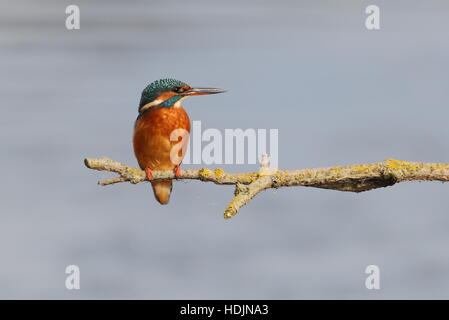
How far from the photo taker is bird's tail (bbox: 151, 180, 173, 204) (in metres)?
7.06

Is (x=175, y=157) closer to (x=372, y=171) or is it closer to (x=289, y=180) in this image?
(x=289, y=180)

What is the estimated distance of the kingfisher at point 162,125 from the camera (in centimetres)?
634

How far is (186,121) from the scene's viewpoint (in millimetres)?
6559

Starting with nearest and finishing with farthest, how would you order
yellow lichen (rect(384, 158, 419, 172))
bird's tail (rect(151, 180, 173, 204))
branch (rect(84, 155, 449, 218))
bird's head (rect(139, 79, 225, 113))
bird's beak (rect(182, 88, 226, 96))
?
branch (rect(84, 155, 449, 218)) → yellow lichen (rect(384, 158, 419, 172)) → bird's beak (rect(182, 88, 226, 96)) → bird's head (rect(139, 79, 225, 113)) → bird's tail (rect(151, 180, 173, 204))

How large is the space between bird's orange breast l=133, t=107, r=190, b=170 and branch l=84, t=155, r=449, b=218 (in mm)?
Result: 651

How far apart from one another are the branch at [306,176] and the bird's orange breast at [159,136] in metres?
0.65

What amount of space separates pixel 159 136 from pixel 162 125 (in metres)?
0.13

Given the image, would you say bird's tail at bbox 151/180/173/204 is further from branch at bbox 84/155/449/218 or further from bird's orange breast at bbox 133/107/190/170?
branch at bbox 84/155/449/218

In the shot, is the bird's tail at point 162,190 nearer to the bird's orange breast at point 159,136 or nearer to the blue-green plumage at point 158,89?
the bird's orange breast at point 159,136

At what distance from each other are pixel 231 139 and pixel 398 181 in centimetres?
205

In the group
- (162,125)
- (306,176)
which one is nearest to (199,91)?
(162,125)

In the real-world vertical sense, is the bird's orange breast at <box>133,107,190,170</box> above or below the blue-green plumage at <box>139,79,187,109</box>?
below

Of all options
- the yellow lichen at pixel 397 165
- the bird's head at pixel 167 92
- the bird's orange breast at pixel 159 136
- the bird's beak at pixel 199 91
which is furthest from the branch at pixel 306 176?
the bird's head at pixel 167 92

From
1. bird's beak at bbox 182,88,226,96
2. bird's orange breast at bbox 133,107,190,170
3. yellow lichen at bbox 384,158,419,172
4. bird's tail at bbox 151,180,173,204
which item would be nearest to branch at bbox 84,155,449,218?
yellow lichen at bbox 384,158,419,172
